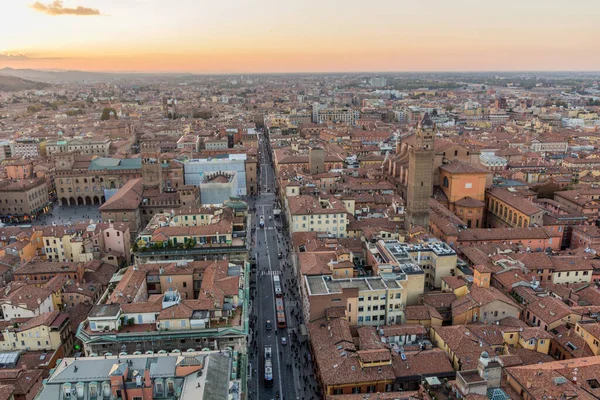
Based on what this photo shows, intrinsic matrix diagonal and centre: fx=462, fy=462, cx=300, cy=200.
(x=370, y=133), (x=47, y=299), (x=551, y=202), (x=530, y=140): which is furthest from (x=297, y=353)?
(x=530, y=140)

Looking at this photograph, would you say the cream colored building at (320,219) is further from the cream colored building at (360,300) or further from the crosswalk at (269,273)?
the cream colored building at (360,300)

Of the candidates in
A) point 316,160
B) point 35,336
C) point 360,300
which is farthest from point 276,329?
point 316,160

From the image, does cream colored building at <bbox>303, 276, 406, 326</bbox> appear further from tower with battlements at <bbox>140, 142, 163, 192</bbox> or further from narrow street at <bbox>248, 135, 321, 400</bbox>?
tower with battlements at <bbox>140, 142, 163, 192</bbox>

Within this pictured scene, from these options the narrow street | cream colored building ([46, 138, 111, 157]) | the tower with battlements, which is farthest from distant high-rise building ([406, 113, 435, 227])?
cream colored building ([46, 138, 111, 157])

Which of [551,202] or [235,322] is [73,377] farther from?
[551,202]

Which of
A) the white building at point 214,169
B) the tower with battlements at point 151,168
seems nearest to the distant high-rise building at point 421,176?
the white building at point 214,169

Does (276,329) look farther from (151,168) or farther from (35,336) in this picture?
(151,168)
